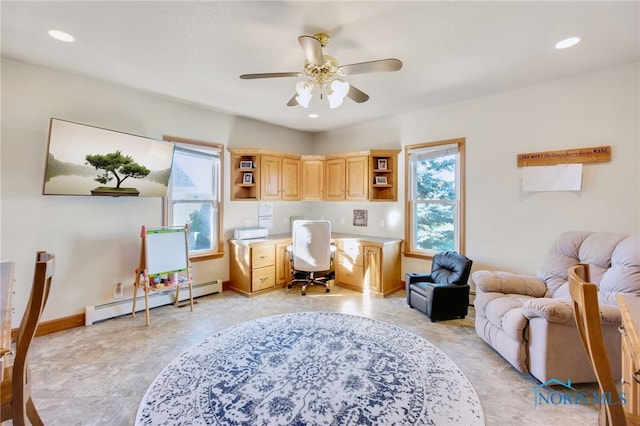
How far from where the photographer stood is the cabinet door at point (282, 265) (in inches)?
176

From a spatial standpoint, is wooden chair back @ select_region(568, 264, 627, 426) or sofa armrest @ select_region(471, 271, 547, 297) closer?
wooden chair back @ select_region(568, 264, 627, 426)

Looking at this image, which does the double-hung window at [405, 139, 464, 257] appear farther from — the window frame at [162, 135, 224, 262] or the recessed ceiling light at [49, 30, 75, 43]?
the recessed ceiling light at [49, 30, 75, 43]

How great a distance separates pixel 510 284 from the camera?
2.78m

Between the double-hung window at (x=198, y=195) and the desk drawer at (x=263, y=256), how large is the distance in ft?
1.89

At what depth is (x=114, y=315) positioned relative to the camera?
3.29 meters

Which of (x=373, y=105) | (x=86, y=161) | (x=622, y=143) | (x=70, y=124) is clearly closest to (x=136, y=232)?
(x=86, y=161)

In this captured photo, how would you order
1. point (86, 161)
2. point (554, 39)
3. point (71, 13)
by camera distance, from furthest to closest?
point (86, 161) → point (554, 39) → point (71, 13)

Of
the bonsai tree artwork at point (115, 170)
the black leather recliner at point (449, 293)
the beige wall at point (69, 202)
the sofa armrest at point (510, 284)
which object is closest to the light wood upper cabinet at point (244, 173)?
the beige wall at point (69, 202)

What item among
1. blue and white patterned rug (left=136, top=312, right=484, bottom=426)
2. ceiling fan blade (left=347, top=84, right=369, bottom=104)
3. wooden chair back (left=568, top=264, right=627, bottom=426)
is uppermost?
ceiling fan blade (left=347, top=84, right=369, bottom=104)

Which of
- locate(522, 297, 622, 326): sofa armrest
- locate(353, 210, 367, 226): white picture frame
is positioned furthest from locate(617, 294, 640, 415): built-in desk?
locate(353, 210, 367, 226): white picture frame

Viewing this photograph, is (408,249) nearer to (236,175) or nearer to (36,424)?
(236,175)

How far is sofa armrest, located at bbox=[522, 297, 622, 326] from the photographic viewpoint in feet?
6.11

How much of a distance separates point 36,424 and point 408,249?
409 centimetres

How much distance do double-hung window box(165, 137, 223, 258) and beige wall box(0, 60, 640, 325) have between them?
19 cm
